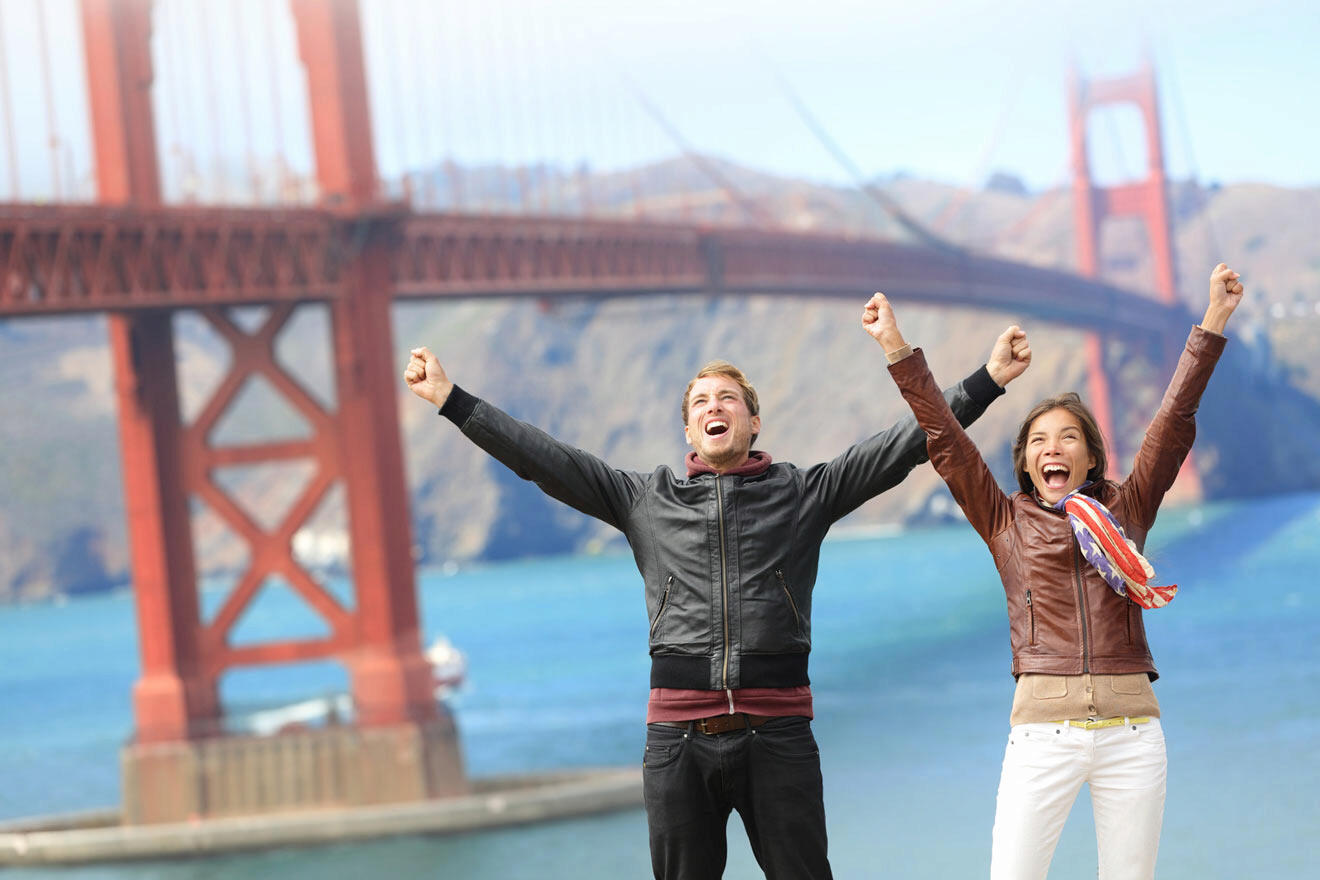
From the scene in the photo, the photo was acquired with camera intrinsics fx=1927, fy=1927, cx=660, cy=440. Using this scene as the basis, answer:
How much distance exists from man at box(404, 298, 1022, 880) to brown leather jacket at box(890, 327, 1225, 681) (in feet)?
0.28

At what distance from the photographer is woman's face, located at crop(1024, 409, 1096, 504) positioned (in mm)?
3410

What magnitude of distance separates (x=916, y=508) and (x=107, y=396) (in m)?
55.1

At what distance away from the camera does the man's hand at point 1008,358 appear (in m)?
3.43

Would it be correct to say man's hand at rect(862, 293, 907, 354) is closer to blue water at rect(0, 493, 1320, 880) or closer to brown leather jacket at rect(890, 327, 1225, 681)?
brown leather jacket at rect(890, 327, 1225, 681)

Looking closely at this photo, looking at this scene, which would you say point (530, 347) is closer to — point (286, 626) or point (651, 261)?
point (286, 626)

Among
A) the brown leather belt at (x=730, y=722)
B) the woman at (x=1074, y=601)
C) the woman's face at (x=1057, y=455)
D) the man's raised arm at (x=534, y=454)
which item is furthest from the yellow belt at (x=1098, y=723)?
the man's raised arm at (x=534, y=454)

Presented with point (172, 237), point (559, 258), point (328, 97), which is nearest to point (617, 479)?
point (172, 237)

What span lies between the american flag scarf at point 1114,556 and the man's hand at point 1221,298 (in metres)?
0.42

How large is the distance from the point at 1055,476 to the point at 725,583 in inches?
25.0

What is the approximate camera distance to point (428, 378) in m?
3.46

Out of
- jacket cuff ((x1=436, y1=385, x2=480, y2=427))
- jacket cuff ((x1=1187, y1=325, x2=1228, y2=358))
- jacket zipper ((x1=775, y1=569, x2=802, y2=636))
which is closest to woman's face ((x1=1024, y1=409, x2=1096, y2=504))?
jacket cuff ((x1=1187, y1=325, x2=1228, y2=358))

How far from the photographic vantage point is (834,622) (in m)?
53.6

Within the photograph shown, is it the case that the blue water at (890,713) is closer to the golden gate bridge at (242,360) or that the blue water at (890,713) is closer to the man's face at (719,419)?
the golden gate bridge at (242,360)

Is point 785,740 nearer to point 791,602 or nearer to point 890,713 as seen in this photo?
point 791,602
